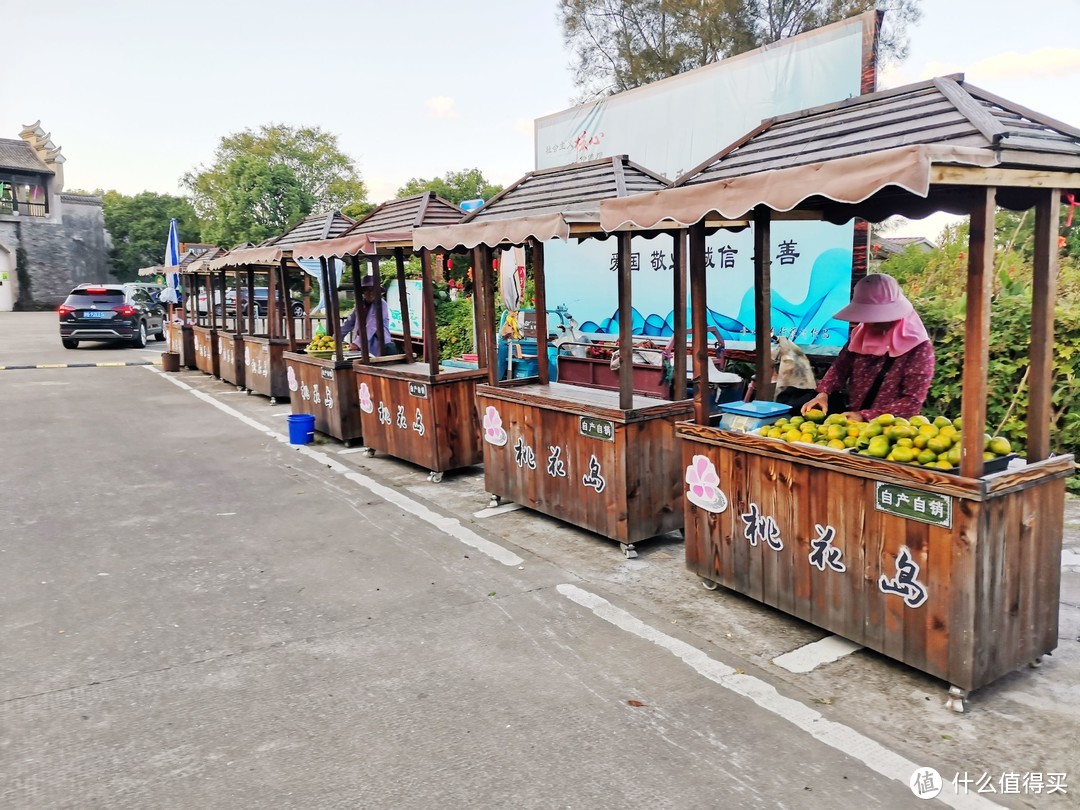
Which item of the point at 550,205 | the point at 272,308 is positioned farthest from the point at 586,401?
the point at 272,308

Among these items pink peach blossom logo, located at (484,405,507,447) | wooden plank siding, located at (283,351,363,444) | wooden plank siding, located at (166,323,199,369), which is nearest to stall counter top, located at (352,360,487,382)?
wooden plank siding, located at (283,351,363,444)

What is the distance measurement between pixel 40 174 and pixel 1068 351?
2137 inches

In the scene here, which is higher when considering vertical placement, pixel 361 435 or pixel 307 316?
pixel 307 316

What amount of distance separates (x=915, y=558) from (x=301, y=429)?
8.03 metres

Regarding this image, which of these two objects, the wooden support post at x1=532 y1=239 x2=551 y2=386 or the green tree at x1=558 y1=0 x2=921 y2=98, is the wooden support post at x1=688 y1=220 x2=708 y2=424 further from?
the green tree at x1=558 y1=0 x2=921 y2=98

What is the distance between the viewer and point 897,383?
4.63 meters

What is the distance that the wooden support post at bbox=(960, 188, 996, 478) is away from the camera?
3.44 m

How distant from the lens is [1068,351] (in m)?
6.63

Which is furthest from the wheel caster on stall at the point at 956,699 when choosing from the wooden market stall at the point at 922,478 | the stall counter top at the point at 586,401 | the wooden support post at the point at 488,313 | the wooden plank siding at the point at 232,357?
the wooden plank siding at the point at 232,357

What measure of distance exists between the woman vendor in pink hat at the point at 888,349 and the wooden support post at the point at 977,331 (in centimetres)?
98

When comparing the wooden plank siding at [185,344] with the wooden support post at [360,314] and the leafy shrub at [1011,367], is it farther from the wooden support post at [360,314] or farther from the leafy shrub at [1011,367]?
the leafy shrub at [1011,367]

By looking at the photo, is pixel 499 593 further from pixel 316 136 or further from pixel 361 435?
pixel 316 136

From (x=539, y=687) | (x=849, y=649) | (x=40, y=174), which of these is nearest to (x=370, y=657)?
(x=539, y=687)

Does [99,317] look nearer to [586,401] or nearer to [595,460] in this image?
[586,401]
